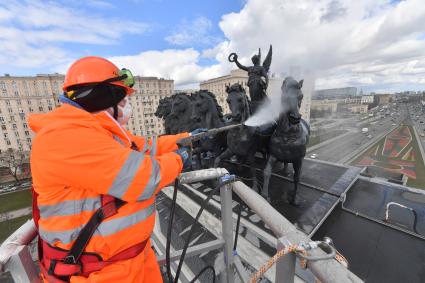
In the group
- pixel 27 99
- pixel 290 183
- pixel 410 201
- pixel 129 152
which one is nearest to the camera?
pixel 129 152

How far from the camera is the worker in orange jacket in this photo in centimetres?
123

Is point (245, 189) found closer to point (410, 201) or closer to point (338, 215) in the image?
point (338, 215)

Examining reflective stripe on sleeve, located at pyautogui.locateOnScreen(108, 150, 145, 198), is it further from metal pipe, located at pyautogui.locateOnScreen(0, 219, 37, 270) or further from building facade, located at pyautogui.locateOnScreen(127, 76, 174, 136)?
building facade, located at pyautogui.locateOnScreen(127, 76, 174, 136)

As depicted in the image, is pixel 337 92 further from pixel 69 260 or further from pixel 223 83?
pixel 69 260

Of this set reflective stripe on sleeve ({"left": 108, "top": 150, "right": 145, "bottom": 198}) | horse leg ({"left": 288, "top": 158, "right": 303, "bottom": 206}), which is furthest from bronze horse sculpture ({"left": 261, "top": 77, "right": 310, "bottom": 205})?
reflective stripe on sleeve ({"left": 108, "top": 150, "right": 145, "bottom": 198})

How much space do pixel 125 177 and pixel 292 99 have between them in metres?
4.32

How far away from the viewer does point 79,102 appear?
1510 mm

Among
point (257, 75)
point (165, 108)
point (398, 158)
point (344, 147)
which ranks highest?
point (257, 75)

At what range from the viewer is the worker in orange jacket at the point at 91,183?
1.23 m

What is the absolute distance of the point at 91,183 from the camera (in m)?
1.26

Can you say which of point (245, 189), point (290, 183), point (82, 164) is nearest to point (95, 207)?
point (82, 164)

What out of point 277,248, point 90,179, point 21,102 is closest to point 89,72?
point 90,179

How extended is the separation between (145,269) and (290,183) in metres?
6.68

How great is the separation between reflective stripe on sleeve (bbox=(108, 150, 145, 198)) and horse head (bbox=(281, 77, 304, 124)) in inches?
165
